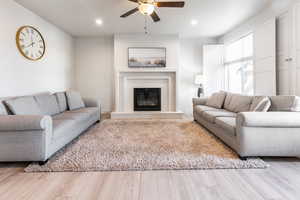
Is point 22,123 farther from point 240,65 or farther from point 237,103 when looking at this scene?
point 240,65

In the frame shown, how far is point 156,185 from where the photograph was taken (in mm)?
1840

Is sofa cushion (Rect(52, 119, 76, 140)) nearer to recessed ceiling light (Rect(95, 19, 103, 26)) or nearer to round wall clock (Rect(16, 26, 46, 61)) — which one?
round wall clock (Rect(16, 26, 46, 61))

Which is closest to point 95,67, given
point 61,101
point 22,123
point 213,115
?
point 61,101

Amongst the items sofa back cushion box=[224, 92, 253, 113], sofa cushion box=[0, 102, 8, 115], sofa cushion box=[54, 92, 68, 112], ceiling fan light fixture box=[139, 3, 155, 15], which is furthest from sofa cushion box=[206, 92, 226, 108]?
sofa cushion box=[0, 102, 8, 115]

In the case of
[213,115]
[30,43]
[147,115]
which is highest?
[30,43]

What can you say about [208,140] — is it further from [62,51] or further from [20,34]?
[62,51]

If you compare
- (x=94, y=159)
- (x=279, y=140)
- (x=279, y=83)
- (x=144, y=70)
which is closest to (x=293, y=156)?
(x=279, y=140)

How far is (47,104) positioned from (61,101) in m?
0.57

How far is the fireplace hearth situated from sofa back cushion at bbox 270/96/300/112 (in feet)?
11.8

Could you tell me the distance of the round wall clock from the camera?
359 cm

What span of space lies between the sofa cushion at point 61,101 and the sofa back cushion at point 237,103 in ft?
12.5

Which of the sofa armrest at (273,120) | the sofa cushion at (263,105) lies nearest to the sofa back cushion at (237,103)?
the sofa cushion at (263,105)

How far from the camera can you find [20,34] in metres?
3.56

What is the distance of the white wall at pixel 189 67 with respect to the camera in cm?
640
